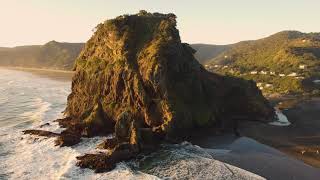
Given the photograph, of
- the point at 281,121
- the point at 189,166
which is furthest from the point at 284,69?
the point at 189,166

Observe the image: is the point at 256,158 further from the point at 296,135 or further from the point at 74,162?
the point at 74,162

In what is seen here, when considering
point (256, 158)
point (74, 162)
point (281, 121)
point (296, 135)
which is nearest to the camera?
point (74, 162)

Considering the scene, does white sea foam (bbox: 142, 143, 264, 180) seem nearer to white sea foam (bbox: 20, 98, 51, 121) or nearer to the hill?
white sea foam (bbox: 20, 98, 51, 121)

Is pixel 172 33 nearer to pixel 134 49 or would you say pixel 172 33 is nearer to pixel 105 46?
pixel 134 49

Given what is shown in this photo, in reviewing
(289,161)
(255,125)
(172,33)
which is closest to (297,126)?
(255,125)

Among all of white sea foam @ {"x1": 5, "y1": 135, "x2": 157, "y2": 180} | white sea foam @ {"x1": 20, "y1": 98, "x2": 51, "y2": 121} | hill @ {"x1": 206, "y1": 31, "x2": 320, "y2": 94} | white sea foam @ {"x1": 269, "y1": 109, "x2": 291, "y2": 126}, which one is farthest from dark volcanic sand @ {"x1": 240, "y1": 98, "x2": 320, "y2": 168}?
hill @ {"x1": 206, "y1": 31, "x2": 320, "y2": 94}
